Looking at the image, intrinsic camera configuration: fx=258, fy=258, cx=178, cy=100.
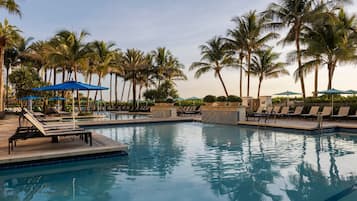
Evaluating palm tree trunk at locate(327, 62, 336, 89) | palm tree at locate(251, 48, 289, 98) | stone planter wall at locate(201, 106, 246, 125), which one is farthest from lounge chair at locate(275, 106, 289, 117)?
palm tree at locate(251, 48, 289, 98)

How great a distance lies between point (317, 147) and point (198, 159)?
Answer: 404 centimetres

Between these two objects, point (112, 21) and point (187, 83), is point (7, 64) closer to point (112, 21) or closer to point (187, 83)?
point (112, 21)

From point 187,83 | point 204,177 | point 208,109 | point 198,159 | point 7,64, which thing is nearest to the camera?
point 204,177

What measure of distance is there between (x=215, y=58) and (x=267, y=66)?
6272mm

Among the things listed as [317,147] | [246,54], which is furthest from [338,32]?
[317,147]

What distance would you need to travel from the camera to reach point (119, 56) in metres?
30.3

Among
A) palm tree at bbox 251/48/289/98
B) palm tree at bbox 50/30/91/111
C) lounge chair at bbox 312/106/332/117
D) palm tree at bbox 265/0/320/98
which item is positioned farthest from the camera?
palm tree at bbox 251/48/289/98

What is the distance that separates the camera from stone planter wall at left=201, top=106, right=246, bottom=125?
1424 cm

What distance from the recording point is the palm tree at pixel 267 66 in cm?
2711

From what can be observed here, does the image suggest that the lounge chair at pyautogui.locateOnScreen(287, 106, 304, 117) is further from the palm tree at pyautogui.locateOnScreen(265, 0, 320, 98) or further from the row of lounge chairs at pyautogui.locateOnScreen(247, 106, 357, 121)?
the palm tree at pyautogui.locateOnScreen(265, 0, 320, 98)

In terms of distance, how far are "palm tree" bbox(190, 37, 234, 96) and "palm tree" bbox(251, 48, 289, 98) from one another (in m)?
4.06

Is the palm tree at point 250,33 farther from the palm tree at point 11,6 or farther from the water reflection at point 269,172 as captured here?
the palm tree at point 11,6

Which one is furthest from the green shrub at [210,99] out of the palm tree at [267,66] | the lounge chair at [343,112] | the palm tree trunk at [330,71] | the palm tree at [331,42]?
the palm tree at [267,66]

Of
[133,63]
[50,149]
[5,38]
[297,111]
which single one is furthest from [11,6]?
[297,111]
